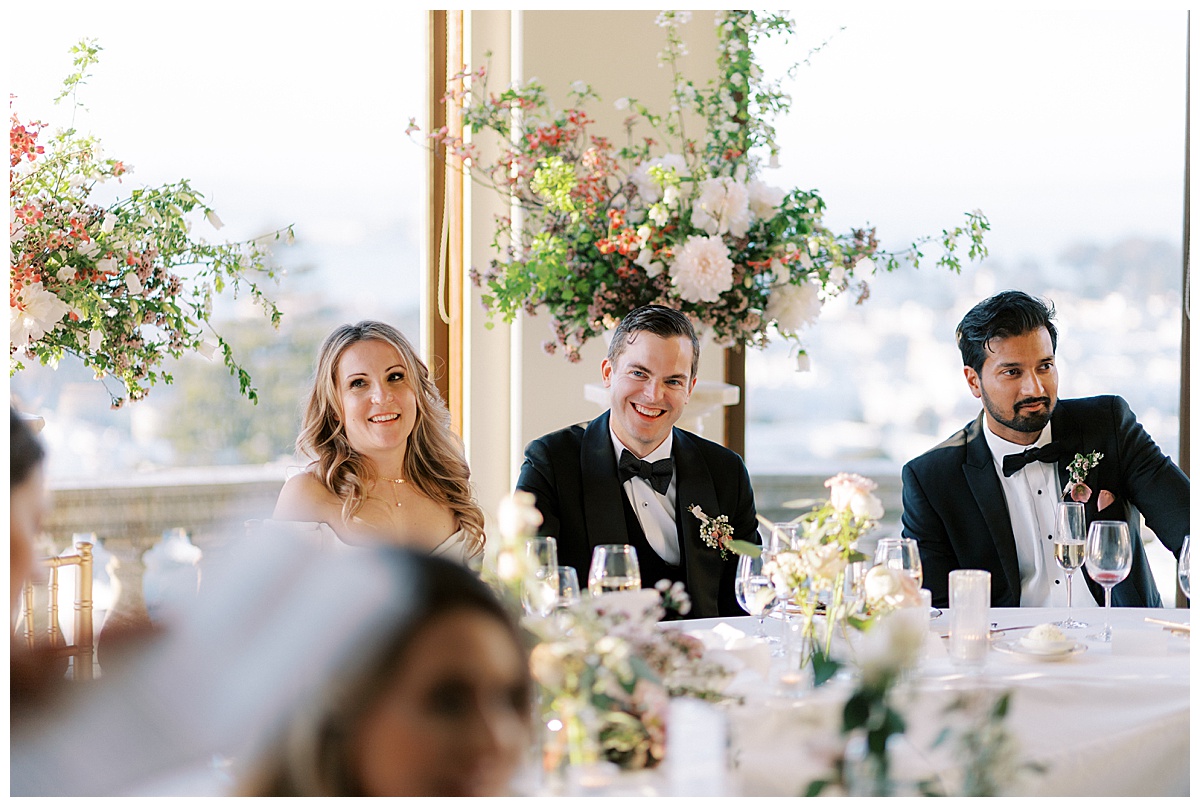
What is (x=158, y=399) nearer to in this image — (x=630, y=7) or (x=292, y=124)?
(x=292, y=124)

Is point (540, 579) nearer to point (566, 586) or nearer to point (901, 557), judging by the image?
point (566, 586)

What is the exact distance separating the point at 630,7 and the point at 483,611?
12.9 feet

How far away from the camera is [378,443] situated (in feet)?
9.36

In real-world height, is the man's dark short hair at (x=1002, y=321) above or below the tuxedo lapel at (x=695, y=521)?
above

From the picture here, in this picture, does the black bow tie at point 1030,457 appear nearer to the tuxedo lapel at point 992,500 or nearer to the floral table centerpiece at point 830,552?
the tuxedo lapel at point 992,500

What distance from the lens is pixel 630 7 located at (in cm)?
440

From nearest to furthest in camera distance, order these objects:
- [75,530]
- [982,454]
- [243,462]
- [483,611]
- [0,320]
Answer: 1. [483,611]
2. [0,320]
3. [982,454]
4. [75,530]
5. [243,462]

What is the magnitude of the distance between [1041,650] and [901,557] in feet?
0.99

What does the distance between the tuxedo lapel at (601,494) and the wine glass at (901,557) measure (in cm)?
92

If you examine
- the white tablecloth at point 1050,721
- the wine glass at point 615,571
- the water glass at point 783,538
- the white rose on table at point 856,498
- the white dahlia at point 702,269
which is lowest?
the white tablecloth at point 1050,721

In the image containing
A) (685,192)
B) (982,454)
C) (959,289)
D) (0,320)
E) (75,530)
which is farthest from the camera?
(959,289)

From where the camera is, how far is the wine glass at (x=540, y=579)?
59.0 inches

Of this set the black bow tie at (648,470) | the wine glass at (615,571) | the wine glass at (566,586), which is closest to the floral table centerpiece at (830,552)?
the wine glass at (615,571)
